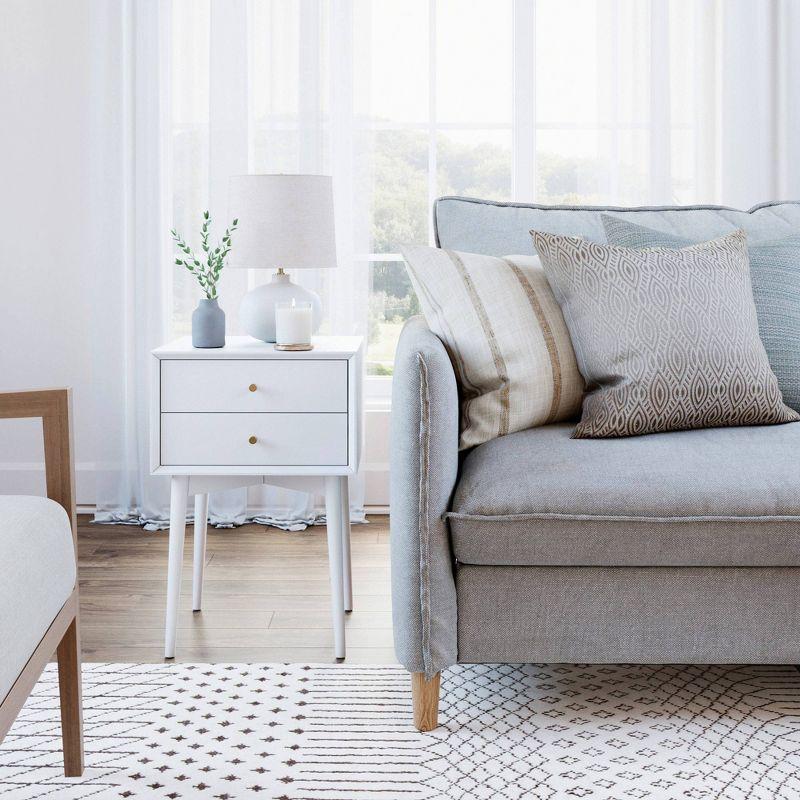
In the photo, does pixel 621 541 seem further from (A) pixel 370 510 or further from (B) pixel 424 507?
(A) pixel 370 510

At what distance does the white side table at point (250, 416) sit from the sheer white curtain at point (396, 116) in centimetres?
105

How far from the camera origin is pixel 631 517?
5.29 ft

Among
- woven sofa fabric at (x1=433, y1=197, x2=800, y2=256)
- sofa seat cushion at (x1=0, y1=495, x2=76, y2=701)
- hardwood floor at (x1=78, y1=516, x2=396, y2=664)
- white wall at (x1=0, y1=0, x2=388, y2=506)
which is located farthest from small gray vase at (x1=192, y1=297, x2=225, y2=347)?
white wall at (x1=0, y1=0, x2=388, y2=506)

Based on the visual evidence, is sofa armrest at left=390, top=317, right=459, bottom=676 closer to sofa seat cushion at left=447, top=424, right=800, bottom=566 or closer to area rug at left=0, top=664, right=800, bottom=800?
sofa seat cushion at left=447, top=424, right=800, bottom=566

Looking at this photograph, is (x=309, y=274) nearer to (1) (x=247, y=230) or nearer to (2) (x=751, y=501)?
(1) (x=247, y=230)

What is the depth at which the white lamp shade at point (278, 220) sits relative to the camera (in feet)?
6.87

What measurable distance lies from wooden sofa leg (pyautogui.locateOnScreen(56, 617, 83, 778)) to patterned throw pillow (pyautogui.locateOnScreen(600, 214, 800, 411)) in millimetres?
1413

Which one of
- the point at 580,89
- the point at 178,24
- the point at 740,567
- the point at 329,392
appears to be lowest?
the point at 740,567

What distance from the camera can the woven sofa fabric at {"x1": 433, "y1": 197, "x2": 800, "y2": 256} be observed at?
2.24 m

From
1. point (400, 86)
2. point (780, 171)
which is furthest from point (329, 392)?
point (780, 171)

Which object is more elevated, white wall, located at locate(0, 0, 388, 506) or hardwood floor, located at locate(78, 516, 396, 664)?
white wall, located at locate(0, 0, 388, 506)

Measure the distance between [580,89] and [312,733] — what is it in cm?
231

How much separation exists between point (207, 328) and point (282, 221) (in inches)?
11.8

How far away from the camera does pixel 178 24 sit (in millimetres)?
3068
